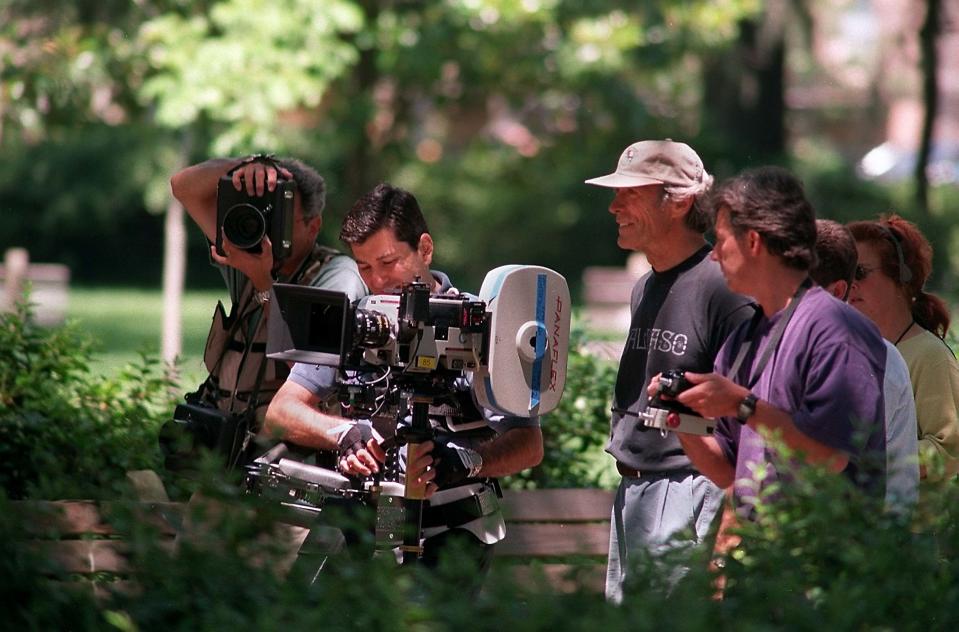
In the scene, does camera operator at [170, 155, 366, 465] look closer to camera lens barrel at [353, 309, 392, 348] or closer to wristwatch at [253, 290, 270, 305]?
wristwatch at [253, 290, 270, 305]

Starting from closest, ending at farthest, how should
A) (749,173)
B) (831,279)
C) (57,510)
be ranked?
(57,510), (749,173), (831,279)

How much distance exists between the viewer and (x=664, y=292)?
173 inches

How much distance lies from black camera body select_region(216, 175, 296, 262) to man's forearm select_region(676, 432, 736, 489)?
148cm

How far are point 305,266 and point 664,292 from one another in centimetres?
117

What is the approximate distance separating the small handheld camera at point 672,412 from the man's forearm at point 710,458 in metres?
0.08

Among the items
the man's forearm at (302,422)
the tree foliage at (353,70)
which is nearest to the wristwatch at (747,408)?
the man's forearm at (302,422)

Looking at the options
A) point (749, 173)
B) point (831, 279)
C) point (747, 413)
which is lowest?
point (747, 413)

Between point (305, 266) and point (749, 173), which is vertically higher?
point (749, 173)

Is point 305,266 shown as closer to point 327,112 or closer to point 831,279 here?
point 831,279

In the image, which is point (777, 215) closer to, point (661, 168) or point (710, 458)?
point (710, 458)

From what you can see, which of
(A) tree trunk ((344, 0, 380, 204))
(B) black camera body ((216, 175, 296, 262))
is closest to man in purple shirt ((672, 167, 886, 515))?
(B) black camera body ((216, 175, 296, 262))

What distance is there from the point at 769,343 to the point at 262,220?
1.70 metres

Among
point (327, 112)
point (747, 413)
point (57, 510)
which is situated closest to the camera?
point (57, 510)

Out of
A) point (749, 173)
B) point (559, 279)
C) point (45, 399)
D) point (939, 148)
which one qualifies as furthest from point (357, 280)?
point (939, 148)
